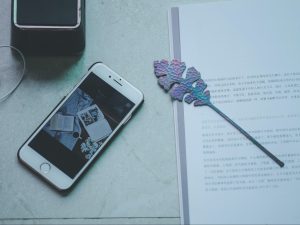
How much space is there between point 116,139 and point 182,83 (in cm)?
13

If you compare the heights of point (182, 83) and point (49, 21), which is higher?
point (49, 21)

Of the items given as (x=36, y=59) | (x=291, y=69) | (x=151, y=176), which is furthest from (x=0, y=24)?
(x=291, y=69)

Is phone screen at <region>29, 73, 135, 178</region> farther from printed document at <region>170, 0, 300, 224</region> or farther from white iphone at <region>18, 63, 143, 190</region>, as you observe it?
printed document at <region>170, 0, 300, 224</region>

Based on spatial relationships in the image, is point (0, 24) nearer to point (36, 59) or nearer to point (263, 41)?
point (36, 59)

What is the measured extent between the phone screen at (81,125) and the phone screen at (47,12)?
0.09m

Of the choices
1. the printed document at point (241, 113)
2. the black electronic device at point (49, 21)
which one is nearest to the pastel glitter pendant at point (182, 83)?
the printed document at point (241, 113)

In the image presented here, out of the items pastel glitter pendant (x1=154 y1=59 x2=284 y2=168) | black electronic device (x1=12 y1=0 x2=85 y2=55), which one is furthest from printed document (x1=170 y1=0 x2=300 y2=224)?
black electronic device (x1=12 y1=0 x2=85 y2=55)

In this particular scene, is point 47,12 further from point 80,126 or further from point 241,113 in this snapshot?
point 241,113

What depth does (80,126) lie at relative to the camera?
25.9 inches

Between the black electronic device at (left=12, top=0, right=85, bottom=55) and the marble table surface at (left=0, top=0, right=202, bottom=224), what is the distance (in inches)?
1.7

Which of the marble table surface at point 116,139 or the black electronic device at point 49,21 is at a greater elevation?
the black electronic device at point 49,21

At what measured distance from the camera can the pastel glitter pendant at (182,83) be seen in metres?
0.67

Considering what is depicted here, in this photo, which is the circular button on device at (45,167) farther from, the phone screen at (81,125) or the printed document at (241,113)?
the printed document at (241,113)

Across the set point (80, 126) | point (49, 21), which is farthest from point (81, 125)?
point (49, 21)
